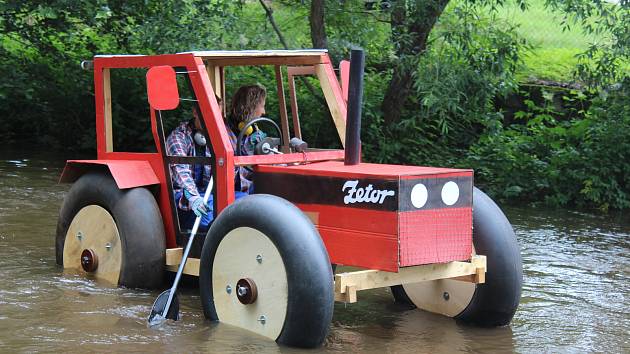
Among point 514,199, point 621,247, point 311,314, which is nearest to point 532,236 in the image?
point 621,247

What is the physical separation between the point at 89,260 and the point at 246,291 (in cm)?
170

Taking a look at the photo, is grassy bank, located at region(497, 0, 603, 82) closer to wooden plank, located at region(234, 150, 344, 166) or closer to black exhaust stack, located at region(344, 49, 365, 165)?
wooden plank, located at region(234, 150, 344, 166)

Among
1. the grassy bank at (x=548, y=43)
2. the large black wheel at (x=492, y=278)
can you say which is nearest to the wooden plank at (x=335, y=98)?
the large black wheel at (x=492, y=278)

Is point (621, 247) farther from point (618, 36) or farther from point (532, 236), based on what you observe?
point (618, 36)

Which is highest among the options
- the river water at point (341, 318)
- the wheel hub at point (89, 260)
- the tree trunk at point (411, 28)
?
the tree trunk at point (411, 28)

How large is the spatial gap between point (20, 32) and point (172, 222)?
329 inches

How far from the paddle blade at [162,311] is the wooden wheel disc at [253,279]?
0.29m

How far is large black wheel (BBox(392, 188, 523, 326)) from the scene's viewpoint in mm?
6105

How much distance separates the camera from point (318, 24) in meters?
12.5

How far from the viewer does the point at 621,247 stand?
377 inches

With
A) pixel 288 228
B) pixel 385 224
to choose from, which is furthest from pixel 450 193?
pixel 288 228

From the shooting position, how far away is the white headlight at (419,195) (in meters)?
5.54

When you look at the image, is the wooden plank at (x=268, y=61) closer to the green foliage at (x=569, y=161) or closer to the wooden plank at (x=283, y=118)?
the wooden plank at (x=283, y=118)

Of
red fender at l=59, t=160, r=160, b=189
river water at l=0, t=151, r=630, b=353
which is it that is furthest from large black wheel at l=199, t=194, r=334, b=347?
red fender at l=59, t=160, r=160, b=189
